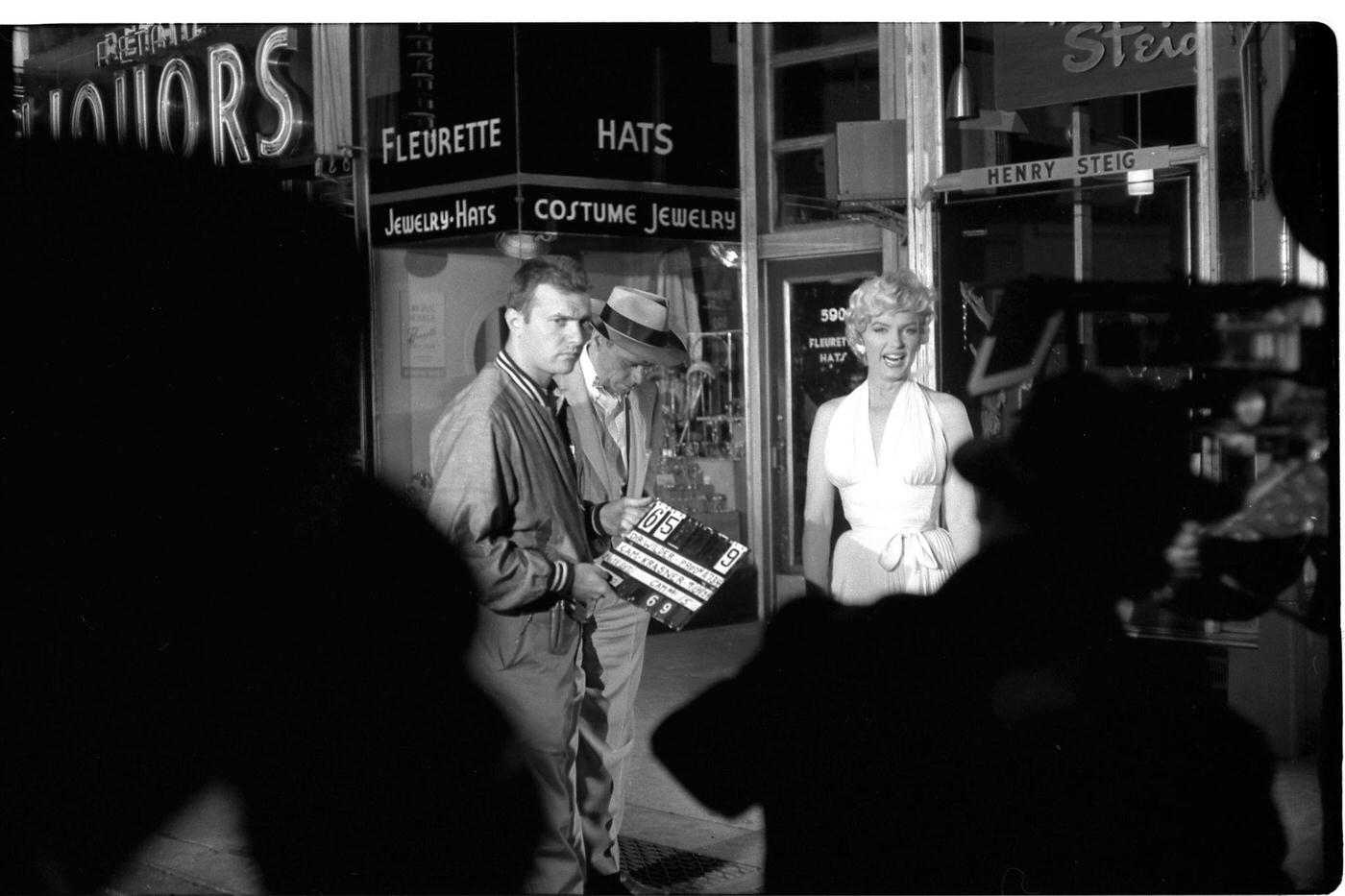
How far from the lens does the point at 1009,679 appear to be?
15.7ft

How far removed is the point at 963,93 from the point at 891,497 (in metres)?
1.16

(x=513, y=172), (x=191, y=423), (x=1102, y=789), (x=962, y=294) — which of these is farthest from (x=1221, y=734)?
(x=191, y=423)

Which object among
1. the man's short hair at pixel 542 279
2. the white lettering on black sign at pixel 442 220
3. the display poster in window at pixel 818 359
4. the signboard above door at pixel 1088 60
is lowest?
the display poster in window at pixel 818 359

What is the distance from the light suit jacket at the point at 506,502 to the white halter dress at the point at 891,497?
78 cm

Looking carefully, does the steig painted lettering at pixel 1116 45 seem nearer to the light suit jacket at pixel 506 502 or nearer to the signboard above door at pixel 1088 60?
the signboard above door at pixel 1088 60

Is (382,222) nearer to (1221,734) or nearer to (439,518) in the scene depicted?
(439,518)

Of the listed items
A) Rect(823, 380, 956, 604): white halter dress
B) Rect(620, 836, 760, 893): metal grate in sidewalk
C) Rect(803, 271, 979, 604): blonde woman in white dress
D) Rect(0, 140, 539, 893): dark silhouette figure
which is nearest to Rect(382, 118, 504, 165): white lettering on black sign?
Rect(0, 140, 539, 893): dark silhouette figure

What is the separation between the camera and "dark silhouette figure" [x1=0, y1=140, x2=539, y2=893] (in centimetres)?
473

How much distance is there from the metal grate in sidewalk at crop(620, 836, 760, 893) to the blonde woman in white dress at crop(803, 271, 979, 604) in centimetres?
86

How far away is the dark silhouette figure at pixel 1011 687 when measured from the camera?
4.79 metres

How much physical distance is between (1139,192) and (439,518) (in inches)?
86.5

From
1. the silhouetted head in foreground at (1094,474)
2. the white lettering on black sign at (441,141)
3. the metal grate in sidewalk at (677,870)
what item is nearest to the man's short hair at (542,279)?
the white lettering on black sign at (441,141)

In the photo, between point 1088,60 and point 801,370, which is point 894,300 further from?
point 1088,60

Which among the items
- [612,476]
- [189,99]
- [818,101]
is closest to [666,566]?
[612,476]
